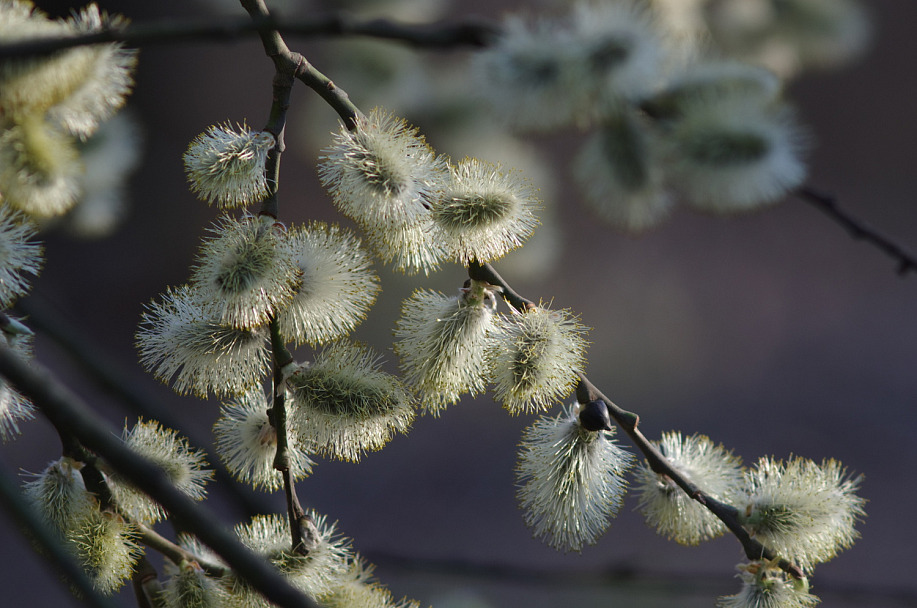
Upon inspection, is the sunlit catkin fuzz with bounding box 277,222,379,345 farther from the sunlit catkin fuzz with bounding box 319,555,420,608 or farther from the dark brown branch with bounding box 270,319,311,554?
the sunlit catkin fuzz with bounding box 319,555,420,608

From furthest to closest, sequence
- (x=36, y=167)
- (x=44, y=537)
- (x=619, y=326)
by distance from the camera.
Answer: (x=619, y=326) → (x=36, y=167) → (x=44, y=537)

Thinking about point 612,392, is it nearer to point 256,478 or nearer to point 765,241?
point 765,241

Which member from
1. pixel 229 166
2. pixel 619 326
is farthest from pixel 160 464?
pixel 619 326

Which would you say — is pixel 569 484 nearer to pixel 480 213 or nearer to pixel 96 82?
pixel 480 213

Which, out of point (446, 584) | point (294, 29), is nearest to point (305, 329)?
point (294, 29)

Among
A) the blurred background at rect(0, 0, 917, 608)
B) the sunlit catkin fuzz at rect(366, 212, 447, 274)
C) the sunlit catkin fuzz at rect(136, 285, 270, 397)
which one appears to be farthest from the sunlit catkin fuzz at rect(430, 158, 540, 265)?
the blurred background at rect(0, 0, 917, 608)

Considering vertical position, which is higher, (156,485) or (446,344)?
(446,344)
